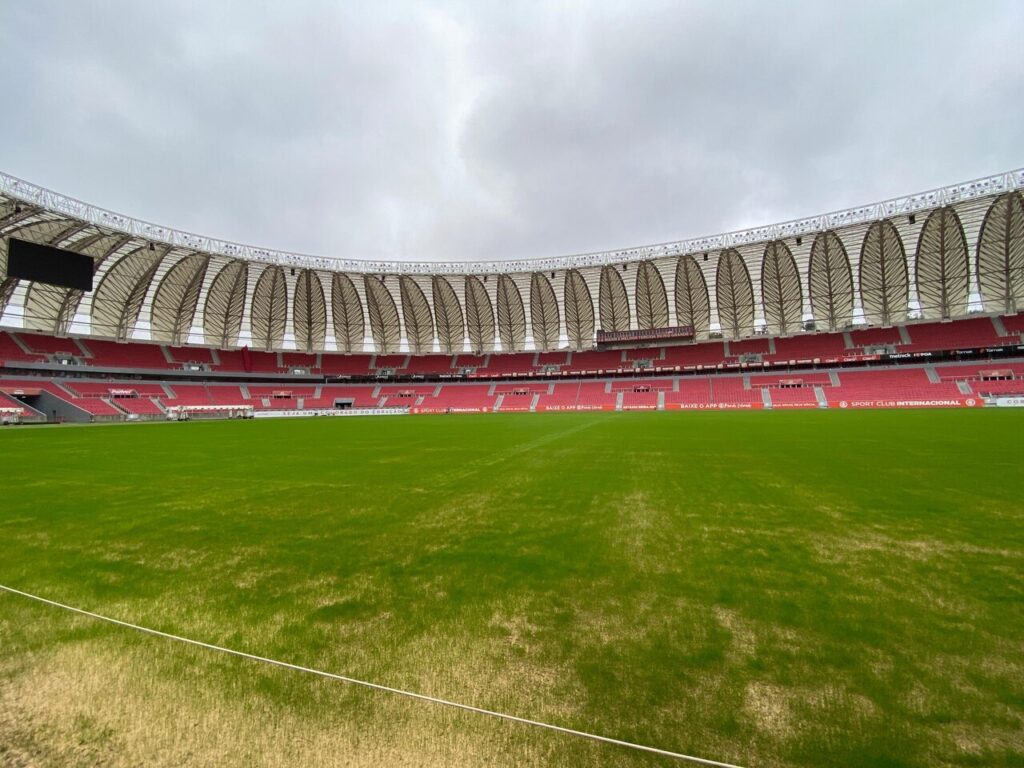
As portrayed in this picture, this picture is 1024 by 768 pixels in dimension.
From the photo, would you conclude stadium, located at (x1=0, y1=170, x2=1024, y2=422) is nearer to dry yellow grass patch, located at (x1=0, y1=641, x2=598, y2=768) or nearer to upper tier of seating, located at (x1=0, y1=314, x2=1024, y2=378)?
upper tier of seating, located at (x1=0, y1=314, x2=1024, y2=378)

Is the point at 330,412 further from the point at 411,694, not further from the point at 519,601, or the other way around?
the point at 411,694

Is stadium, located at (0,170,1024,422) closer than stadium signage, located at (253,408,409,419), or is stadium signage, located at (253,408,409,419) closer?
stadium, located at (0,170,1024,422)

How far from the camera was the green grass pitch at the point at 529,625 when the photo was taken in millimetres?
2318

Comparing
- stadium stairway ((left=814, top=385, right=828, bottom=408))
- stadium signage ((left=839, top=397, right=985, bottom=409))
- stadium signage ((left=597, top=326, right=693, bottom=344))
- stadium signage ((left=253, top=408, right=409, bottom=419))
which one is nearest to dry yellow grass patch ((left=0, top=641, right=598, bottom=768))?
stadium signage ((left=253, top=408, right=409, bottom=419))

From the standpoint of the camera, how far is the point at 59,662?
315 cm

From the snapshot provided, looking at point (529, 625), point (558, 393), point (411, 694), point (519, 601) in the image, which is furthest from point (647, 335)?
point (411, 694)

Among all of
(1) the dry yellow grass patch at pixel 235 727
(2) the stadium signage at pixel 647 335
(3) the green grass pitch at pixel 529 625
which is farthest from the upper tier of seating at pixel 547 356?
(1) the dry yellow grass patch at pixel 235 727

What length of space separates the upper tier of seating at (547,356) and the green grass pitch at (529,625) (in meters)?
56.3

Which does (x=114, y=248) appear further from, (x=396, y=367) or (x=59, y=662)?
(x=59, y=662)

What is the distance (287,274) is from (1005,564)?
62.2 m

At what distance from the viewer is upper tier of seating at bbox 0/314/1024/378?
47.2m

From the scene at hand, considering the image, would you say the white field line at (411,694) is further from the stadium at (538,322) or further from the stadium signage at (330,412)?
the stadium signage at (330,412)

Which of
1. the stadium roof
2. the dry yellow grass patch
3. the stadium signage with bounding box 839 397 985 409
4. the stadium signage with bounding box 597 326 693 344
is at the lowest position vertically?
the stadium signage with bounding box 839 397 985 409

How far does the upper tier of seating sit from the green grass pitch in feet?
185
